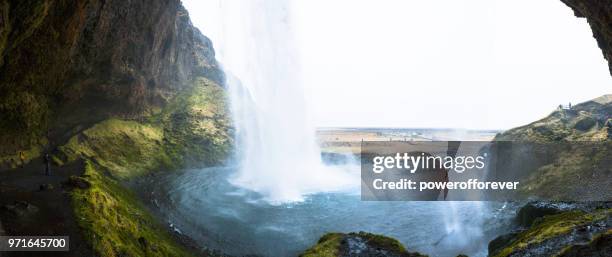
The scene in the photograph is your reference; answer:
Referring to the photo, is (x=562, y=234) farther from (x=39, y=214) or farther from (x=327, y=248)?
(x=39, y=214)

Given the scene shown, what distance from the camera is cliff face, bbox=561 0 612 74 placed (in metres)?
20.0

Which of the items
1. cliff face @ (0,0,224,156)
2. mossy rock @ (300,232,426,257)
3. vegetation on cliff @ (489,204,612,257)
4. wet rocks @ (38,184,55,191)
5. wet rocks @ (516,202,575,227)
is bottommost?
mossy rock @ (300,232,426,257)

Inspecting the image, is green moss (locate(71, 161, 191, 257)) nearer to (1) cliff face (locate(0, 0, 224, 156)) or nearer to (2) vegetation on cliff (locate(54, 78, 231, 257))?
(2) vegetation on cliff (locate(54, 78, 231, 257))

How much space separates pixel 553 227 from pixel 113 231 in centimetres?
2456

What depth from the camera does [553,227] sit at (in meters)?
19.4

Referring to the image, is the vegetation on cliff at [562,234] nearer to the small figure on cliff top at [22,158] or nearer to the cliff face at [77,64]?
the cliff face at [77,64]

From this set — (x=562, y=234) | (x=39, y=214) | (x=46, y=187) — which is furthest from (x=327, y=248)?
(x=46, y=187)

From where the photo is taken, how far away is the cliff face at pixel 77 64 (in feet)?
85.0

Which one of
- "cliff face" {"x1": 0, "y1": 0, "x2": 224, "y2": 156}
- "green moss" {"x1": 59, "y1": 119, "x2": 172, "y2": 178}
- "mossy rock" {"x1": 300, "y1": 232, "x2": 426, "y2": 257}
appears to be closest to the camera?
"mossy rock" {"x1": 300, "y1": 232, "x2": 426, "y2": 257}

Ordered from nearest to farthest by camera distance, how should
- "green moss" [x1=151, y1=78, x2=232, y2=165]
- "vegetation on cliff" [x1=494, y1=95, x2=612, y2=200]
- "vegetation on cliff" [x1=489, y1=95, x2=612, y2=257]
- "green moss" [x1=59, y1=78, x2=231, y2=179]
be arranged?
"vegetation on cliff" [x1=489, y1=95, x2=612, y2=257], "vegetation on cliff" [x1=494, y1=95, x2=612, y2=200], "green moss" [x1=59, y1=78, x2=231, y2=179], "green moss" [x1=151, y1=78, x2=232, y2=165]

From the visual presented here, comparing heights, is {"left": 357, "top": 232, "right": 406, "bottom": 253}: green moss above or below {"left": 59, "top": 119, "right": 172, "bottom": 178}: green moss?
below

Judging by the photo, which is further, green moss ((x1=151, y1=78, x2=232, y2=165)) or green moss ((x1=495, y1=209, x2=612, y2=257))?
green moss ((x1=151, y1=78, x2=232, y2=165))

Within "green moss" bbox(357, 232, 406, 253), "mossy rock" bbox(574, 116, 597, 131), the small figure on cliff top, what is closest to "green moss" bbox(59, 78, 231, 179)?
the small figure on cliff top

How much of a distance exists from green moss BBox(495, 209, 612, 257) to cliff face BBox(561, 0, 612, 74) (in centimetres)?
1087
